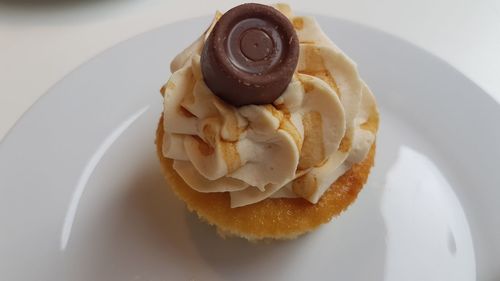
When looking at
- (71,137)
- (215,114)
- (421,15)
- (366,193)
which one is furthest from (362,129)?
(421,15)

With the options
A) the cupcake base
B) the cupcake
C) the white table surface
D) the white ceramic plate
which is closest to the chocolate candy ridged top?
the cupcake

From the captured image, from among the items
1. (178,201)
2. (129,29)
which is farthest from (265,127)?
(129,29)

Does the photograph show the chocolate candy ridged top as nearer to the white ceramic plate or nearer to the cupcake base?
the cupcake base

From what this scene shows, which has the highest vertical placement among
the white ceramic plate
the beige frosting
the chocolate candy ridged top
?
the chocolate candy ridged top

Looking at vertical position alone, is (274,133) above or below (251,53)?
below

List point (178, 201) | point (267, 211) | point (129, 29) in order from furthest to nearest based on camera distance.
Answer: point (129, 29) < point (178, 201) < point (267, 211)

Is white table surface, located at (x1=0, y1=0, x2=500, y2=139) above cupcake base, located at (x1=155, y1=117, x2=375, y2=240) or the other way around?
above

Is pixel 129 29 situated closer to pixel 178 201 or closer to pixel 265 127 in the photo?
pixel 178 201
